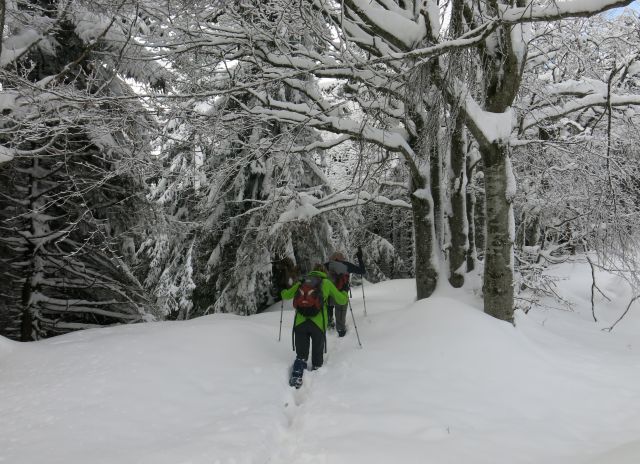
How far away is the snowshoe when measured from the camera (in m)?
5.35

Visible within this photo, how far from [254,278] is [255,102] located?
462 cm

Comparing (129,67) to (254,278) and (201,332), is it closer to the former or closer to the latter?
(201,332)

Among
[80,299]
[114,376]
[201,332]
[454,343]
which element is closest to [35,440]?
[114,376]

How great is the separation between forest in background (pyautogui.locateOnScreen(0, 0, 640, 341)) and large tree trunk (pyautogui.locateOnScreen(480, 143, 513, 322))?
0.02 m

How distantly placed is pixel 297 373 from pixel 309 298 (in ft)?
3.30

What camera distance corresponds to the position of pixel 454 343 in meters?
5.73

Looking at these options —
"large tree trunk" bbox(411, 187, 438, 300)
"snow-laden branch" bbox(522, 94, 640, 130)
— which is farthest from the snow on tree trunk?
"snow-laden branch" bbox(522, 94, 640, 130)

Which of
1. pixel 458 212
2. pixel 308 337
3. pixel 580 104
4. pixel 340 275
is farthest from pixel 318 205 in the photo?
pixel 580 104

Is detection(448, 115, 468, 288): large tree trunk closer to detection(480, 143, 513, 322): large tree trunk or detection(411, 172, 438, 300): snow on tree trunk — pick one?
detection(411, 172, 438, 300): snow on tree trunk

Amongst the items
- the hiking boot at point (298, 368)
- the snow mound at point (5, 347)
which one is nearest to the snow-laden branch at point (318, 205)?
the hiking boot at point (298, 368)

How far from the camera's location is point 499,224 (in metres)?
6.28

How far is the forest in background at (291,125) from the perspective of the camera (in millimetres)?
5238

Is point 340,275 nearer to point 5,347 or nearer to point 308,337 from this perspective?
point 308,337

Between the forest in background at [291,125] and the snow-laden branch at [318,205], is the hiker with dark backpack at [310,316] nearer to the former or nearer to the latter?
the forest in background at [291,125]
